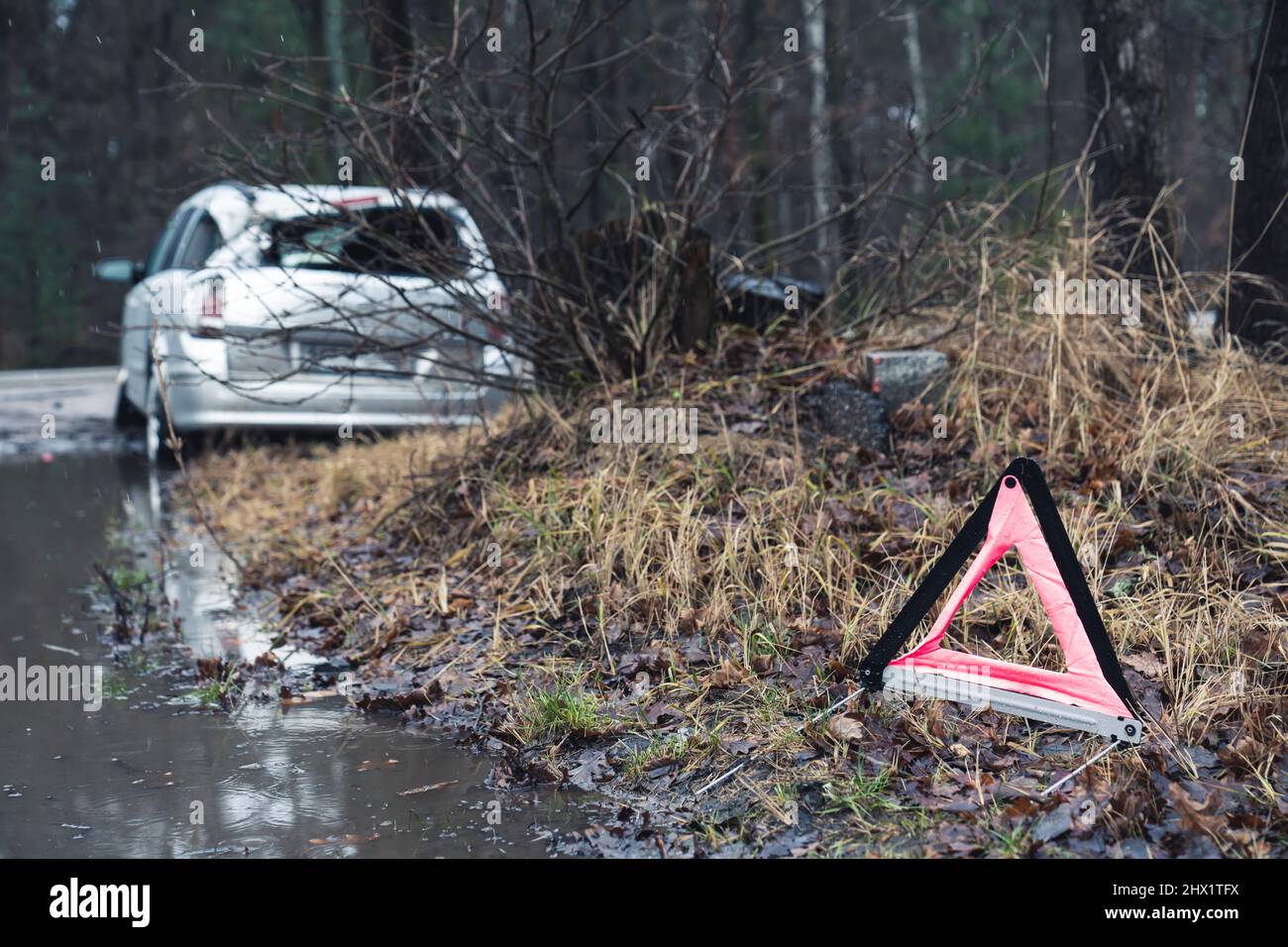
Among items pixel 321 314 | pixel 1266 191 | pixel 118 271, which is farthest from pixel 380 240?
pixel 1266 191

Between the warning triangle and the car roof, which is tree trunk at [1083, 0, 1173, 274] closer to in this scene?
the car roof

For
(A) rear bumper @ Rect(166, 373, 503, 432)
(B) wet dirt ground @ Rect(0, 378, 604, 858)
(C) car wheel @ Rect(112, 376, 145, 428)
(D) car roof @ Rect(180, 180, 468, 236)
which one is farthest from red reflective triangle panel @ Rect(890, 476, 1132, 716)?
(C) car wheel @ Rect(112, 376, 145, 428)

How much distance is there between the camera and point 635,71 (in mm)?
28062

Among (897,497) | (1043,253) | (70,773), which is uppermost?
(1043,253)

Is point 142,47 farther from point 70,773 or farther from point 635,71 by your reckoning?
point 70,773

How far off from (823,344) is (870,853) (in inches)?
161

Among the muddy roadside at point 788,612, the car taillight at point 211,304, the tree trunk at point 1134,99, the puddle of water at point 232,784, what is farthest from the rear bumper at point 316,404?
the tree trunk at point 1134,99

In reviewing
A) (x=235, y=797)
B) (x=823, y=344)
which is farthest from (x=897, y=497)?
(x=235, y=797)

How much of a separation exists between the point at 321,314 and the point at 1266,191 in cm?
559

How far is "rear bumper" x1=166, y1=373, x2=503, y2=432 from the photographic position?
27.6 feet

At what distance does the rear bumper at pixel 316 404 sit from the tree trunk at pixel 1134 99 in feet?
13.4

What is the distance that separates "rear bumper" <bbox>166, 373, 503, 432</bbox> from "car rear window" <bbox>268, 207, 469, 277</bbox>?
122 centimetres

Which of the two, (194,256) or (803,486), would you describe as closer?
(803,486)
